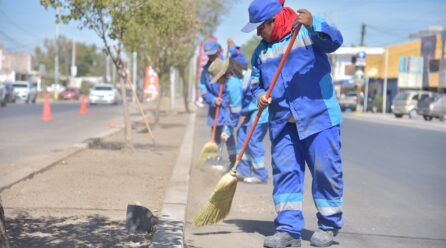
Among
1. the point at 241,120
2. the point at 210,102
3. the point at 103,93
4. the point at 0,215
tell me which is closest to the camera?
the point at 0,215

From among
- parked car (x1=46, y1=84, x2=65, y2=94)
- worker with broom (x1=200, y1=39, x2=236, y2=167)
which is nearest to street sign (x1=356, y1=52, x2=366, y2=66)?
parked car (x1=46, y1=84, x2=65, y2=94)

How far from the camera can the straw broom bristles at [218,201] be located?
5672 mm

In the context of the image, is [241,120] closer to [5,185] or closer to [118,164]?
[118,164]

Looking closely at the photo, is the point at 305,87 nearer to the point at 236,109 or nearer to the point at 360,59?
the point at 236,109

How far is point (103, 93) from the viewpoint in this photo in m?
A: 54.1

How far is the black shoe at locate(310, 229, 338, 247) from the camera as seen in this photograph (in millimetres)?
5508

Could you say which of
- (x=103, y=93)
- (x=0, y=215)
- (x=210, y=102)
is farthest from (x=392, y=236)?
(x=103, y=93)

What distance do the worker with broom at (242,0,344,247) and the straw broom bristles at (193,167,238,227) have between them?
384 mm

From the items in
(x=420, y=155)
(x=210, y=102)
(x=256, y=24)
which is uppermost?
(x=256, y=24)

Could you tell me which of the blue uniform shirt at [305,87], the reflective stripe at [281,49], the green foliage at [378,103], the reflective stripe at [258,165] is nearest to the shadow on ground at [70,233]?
the blue uniform shirt at [305,87]

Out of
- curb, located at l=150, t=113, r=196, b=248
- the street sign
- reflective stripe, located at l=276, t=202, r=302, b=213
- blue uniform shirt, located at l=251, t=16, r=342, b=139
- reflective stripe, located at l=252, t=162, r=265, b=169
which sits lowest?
curb, located at l=150, t=113, r=196, b=248

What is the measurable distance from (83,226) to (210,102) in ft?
16.2

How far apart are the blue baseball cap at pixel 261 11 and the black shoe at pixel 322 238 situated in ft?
5.43

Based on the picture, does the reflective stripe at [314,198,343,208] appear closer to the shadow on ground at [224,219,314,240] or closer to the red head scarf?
the shadow on ground at [224,219,314,240]
